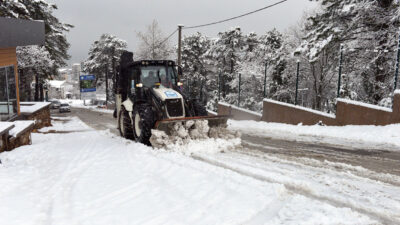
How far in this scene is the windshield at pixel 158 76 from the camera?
8750 millimetres

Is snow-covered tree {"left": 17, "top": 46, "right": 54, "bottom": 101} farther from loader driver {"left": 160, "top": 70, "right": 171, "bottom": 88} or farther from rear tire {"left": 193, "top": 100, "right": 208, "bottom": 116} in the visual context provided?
rear tire {"left": 193, "top": 100, "right": 208, "bottom": 116}

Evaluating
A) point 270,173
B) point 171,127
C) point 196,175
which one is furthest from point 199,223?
point 171,127

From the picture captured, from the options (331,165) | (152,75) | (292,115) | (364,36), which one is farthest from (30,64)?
(331,165)

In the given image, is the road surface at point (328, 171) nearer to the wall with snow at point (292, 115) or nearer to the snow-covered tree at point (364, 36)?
the wall with snow at point (292, 115)

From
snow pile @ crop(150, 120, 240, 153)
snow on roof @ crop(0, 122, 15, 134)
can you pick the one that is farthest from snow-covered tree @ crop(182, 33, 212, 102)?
snow on roof @ crop(0, 122, 15, 134)

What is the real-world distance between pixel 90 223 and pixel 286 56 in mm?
21204

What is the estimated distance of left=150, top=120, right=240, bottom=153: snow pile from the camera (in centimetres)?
703

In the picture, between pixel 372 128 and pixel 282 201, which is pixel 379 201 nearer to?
pixel 282 201

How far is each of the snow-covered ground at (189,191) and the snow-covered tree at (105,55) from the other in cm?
4289

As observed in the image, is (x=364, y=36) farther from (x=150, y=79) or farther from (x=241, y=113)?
(x=150, y=79)

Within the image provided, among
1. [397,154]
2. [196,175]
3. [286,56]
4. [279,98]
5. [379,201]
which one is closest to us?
[379,201]

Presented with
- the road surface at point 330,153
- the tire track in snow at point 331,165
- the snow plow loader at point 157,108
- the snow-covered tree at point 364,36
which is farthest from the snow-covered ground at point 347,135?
the snow-covered tree at point 364,36

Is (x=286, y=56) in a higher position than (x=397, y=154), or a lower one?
higher

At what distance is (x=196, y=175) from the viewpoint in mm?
5027
